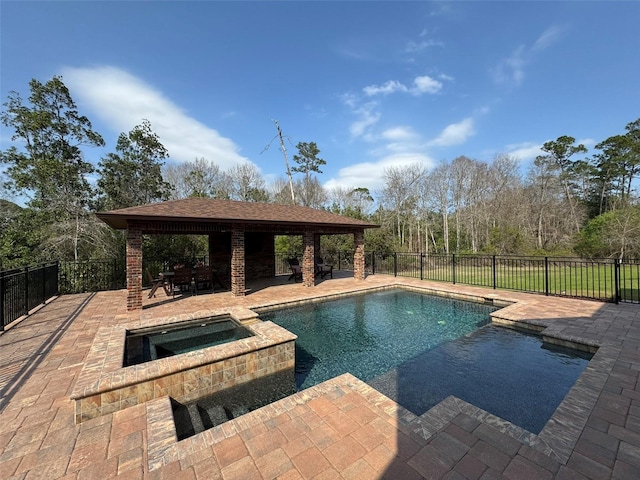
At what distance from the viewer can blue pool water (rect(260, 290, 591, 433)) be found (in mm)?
3376

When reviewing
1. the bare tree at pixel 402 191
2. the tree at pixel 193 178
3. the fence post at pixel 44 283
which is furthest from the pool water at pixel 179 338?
the bare tree at pixel 402 191

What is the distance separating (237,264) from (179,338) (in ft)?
12.0

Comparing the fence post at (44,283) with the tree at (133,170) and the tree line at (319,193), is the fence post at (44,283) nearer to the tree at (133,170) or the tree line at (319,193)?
the tree line at (319,193)

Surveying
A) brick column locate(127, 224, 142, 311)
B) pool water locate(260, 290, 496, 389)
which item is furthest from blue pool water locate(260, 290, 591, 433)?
brick column locate(127, 224, 142, 311)

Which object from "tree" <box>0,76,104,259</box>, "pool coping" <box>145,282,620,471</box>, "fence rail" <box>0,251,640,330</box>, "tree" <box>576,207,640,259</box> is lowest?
"pool coping" <box>145,282,620,471</box>

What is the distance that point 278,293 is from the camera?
8992mm

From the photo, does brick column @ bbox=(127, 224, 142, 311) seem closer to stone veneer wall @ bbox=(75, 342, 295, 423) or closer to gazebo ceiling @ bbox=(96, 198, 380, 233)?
gazebo ceiling @ bbox=(96, 198, 380, 233)

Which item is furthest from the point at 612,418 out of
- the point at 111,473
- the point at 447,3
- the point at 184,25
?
the point at 184,25

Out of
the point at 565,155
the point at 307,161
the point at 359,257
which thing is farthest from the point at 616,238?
the point at 307,161

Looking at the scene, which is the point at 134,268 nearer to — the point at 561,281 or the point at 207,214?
the point at 207,214

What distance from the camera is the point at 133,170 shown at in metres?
14.3

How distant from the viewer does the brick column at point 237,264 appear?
28.2ft

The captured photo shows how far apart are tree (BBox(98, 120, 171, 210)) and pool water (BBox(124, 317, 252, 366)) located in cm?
1154

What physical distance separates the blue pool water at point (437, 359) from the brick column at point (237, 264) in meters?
1.95
